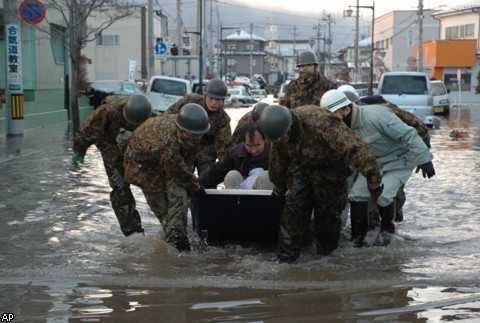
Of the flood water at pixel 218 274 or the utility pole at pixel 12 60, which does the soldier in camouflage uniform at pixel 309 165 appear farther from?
the utility pole at pixel 12 60

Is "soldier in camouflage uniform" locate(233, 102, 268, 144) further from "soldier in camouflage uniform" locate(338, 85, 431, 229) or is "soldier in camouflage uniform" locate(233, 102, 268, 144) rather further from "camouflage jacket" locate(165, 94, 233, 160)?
"soldier in camouflage uniform" locate(338, 85, 431, 229)

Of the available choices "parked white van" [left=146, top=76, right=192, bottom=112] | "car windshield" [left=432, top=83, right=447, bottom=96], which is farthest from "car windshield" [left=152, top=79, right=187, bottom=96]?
"car windshield" [left=432, top=83, right=447, bottom=96]

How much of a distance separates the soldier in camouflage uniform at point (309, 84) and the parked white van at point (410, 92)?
47.1 feet

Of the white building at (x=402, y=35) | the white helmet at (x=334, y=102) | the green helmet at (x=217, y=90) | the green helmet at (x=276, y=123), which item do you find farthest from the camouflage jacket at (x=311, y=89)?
the white building at (x=402, y=35)

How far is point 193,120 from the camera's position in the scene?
6352 millimetres

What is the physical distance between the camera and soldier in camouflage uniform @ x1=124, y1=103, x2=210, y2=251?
643 centimetres

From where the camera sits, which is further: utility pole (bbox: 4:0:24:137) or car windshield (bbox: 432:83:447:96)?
car windshield (bbox: 432:83:447:96)

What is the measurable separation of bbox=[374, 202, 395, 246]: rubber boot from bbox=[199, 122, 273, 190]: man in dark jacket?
1.27 metres

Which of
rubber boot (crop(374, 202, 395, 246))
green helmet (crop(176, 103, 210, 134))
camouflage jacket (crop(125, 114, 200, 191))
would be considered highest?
green helmet (crop(176, 103, 210, 134))

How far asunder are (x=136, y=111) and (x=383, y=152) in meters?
2.50

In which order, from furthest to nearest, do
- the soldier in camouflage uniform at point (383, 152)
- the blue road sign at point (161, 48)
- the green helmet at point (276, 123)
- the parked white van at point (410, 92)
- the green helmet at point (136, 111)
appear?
1. the blue road sign at point (161, 48)
2. the parked white van at point (410, 92)
3. the green helmet at point (136, 111)
4. the soldier in camouflage uniform at point (383, 152)
5. the green helmet at point (276, 123)

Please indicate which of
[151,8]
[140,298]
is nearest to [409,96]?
[151,8]

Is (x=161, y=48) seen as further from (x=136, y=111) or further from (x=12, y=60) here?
(x=136, y=111)

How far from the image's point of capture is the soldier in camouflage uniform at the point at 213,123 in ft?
26.9
